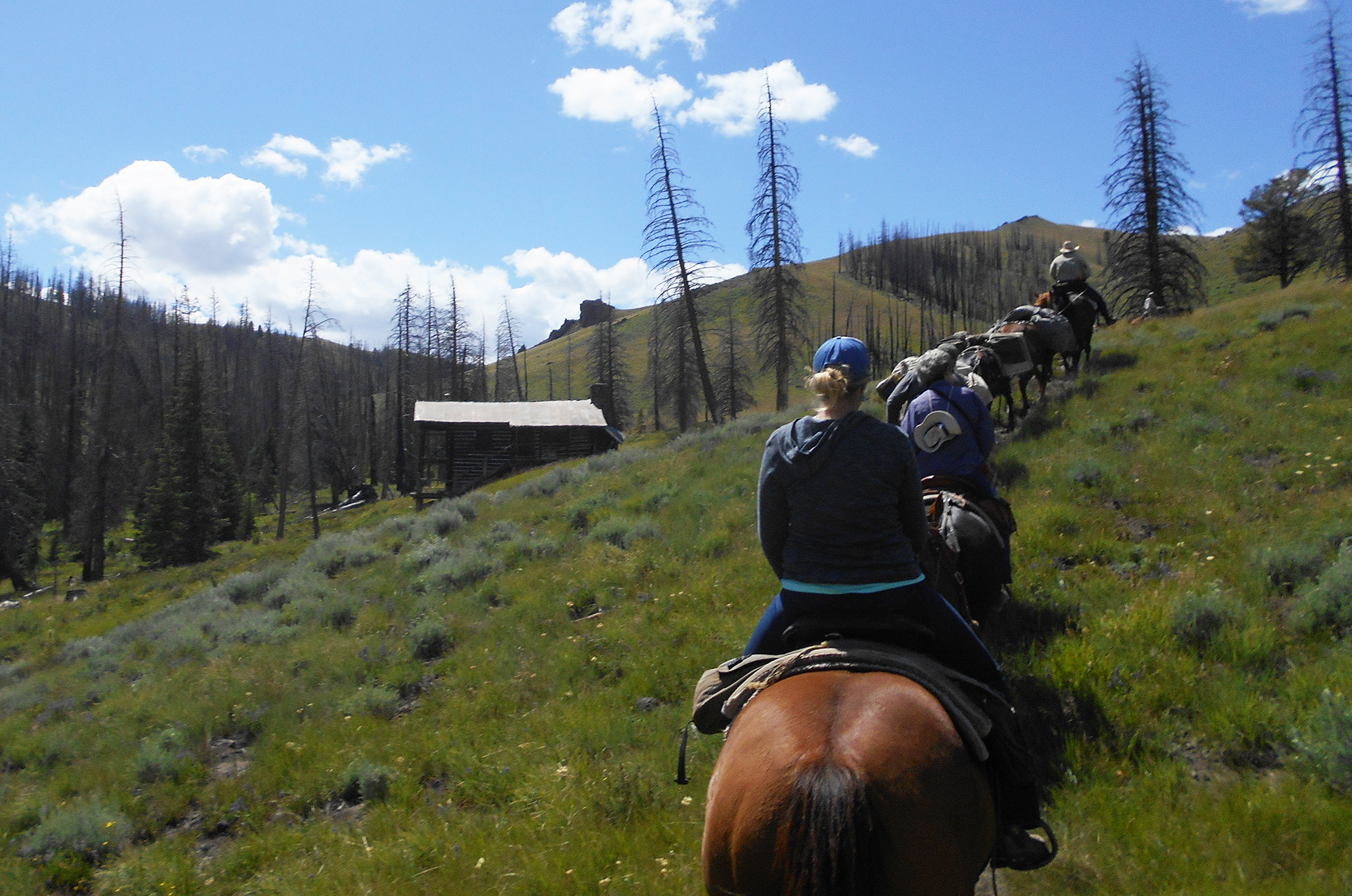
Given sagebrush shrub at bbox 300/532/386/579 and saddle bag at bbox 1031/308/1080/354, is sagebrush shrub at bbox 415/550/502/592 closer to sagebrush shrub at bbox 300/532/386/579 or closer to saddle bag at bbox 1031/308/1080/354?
sagebrush shrub at bbox 300/532/386/579

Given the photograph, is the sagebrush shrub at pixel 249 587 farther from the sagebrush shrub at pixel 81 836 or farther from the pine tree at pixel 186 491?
the pine tree at pixel 186 491

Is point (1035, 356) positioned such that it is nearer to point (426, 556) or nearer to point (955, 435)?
point (955, 435)

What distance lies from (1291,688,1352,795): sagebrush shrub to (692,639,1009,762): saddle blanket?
2045mm

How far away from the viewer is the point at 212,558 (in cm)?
4141

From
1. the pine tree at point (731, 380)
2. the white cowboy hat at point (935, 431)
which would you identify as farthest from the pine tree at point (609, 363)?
the white cowboy hat at point (935, 431)

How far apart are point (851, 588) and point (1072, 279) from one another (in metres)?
12.5

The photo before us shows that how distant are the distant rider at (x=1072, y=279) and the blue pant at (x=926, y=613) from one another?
11.9 meters

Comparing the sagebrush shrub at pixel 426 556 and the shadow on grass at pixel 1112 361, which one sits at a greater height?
the shadow on grass at pixel 1112 361

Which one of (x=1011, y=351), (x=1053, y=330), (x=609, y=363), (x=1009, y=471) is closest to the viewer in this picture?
(x=1009, y=471)

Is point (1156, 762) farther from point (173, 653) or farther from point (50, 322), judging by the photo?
point (50, 322)

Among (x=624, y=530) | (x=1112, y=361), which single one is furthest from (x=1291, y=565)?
(x=1112, y=361)

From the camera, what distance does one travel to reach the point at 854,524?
3043 mm

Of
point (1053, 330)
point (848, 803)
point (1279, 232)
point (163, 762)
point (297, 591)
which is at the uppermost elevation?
point (1279, 232)

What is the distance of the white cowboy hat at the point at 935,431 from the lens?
5.12 meters
